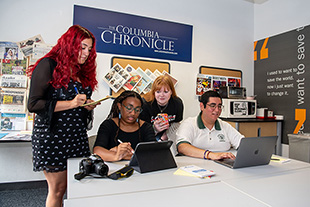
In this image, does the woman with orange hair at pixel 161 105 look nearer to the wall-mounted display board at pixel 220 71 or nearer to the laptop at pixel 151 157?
the laptop at pixel 151 157

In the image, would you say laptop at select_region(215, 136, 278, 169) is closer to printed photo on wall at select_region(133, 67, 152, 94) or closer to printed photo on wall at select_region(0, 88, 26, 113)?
printed photo on wall at select_region(133, 67, 152, 94)

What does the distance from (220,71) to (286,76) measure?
1.09 meters

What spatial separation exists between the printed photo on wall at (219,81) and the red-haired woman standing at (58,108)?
9.38ft

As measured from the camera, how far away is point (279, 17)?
4.02 meters

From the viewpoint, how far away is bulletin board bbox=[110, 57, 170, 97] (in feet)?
11.3

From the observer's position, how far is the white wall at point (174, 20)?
119 inches

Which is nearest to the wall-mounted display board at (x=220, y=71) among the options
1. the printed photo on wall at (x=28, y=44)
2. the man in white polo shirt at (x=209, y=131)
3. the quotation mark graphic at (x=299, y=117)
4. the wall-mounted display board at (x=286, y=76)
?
the wall-mounted display board at (x=286, y=76)

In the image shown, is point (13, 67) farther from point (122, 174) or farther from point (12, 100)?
point (122, 174)

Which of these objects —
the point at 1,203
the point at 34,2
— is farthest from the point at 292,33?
the point at 1,203

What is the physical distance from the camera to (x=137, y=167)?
145cm

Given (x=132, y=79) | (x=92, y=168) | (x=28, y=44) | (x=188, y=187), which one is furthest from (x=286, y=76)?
(x=28, y=44)

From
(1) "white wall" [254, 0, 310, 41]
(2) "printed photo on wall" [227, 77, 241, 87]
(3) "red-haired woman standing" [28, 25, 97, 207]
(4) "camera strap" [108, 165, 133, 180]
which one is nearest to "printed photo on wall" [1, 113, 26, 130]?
(3) "red-haired woman standing" [28, 25, 97, 207]

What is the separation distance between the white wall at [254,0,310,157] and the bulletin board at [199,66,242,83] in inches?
32.7

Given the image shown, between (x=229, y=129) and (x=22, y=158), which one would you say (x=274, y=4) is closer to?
(x=229, y=129)
